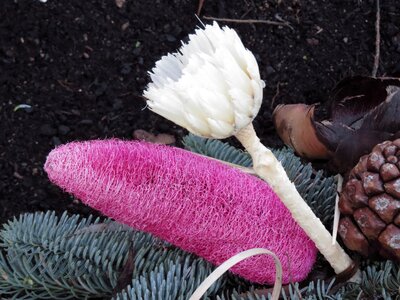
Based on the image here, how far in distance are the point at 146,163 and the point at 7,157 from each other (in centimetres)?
66

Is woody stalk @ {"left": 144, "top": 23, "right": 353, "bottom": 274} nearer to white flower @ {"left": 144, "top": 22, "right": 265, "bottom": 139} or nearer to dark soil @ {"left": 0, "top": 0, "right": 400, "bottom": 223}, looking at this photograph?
white flower @ {"left": 144, "top": 22, "right": 265, "bottom": 139}

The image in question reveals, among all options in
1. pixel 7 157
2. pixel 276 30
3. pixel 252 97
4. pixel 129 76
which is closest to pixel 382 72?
pixel 276 30

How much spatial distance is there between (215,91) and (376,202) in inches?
7.1

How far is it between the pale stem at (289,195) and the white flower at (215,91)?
0.03 metres

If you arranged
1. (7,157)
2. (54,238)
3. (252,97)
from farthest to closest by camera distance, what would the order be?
(7,157) → (54,238) → (252,97)

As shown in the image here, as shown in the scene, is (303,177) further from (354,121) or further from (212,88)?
(212,88)

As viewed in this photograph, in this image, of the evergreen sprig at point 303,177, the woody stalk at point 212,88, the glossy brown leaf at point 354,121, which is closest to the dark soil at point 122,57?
the evergreen sprig at point 303,177

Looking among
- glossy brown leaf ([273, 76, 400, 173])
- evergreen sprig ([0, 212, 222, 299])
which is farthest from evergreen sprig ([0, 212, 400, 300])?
glossy brown leaf ([273, 76, 400, 173])

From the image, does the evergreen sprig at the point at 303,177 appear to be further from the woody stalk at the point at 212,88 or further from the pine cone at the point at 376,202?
the woody stalk at the point at 212,88

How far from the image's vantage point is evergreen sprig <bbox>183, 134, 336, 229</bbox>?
630 mm

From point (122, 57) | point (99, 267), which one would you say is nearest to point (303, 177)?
point (99, 267)

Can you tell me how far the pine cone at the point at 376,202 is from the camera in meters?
0.49

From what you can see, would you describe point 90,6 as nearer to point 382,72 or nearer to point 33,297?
point 382,72

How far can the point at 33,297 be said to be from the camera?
0.61 meters
